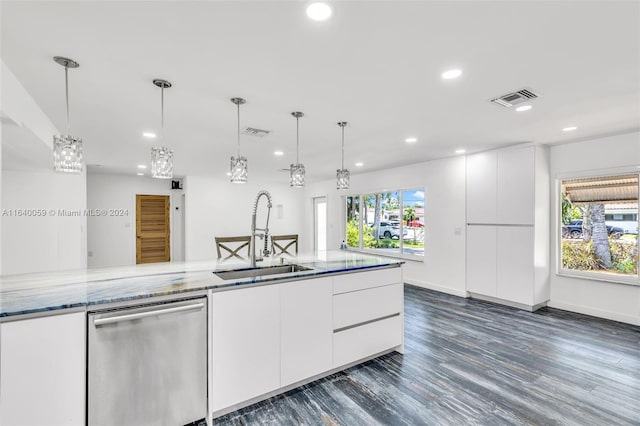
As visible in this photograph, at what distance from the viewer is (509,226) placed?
441cm

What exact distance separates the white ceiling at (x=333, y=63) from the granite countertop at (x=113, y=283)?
4.66 ft

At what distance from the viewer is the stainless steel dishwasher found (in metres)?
1.63

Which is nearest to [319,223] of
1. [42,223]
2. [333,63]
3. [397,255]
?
[397,255]

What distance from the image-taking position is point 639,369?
2.65 m

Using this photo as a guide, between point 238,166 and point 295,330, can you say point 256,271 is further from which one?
point 238,166

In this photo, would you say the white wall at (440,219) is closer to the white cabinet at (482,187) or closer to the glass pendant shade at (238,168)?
the white cabinet at (482,187)

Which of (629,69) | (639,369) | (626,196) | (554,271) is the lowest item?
(639,369)

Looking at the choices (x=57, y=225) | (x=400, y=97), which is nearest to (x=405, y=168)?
(x=400, y=97)

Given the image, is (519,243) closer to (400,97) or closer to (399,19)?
(400,97)

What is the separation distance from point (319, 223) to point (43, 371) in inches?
290

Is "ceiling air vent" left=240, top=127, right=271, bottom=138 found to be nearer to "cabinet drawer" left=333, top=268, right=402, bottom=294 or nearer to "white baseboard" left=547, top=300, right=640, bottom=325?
"cabinet drawer" left=333, top=268, right=402, bottom=294

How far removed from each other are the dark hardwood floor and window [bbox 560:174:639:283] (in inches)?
30.6

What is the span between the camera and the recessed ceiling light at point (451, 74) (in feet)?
6.92

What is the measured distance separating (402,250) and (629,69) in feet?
14.7
